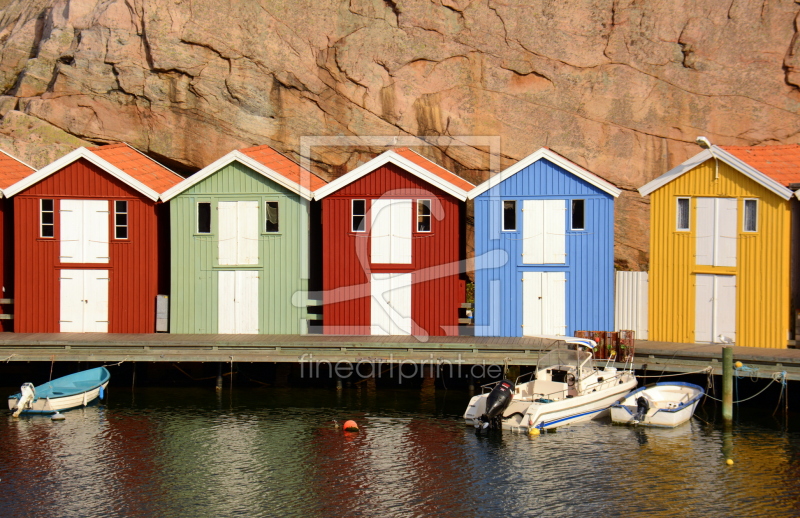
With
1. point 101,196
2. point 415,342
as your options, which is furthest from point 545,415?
point 101,196

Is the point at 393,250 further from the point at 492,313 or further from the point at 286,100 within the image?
the point at 286,100

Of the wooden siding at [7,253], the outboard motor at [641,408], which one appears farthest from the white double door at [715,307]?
the wooden siding at [7,253]

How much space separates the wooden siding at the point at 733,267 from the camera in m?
30.7

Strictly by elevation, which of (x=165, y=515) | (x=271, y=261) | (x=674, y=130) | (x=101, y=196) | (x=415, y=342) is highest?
(x=674, y=130)

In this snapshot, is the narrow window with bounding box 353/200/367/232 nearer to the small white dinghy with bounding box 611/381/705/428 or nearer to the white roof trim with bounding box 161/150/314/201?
the white roof trim with bounding box 161/150/314/201

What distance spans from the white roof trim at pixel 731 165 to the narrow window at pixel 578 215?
2121 millimetres

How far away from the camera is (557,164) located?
32.3m

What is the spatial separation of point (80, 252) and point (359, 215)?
1004 centimetres

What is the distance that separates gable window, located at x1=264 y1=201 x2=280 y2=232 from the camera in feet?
111

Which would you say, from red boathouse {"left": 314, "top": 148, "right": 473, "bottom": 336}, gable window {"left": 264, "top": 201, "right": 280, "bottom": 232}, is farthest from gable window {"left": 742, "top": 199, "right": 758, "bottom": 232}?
gable window {"left": 264, "top": 201, "right": 280, "bottom": 232}

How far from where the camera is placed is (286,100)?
135ft

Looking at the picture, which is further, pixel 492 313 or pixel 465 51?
pixel 465 51

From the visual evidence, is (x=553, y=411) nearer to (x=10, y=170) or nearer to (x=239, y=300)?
(x=239, y=300)

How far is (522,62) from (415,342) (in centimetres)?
1579
